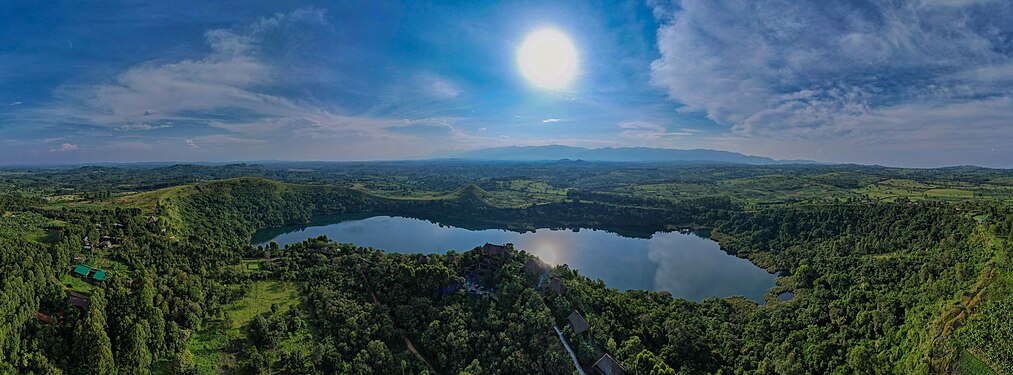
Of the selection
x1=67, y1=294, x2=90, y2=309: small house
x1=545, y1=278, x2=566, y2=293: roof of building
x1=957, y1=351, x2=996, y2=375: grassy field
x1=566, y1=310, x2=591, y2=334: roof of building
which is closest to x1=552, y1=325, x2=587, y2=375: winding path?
x1=566, y1=310, x2=591, y2=334: roof of building

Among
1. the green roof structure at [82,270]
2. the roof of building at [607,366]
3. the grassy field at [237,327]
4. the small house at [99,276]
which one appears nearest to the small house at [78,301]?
the small house at [99,276]

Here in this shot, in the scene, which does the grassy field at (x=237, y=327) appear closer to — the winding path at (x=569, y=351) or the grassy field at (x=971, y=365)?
the winding path at (x=569, y=351)

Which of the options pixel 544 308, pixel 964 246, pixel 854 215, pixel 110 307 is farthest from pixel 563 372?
pixel 854 215

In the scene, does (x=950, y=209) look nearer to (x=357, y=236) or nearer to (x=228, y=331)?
(x=228, y=331)

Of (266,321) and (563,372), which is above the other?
(266,321)

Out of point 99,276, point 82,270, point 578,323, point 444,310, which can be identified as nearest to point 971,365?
point 578,323

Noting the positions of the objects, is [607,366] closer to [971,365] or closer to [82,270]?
[971,365]
